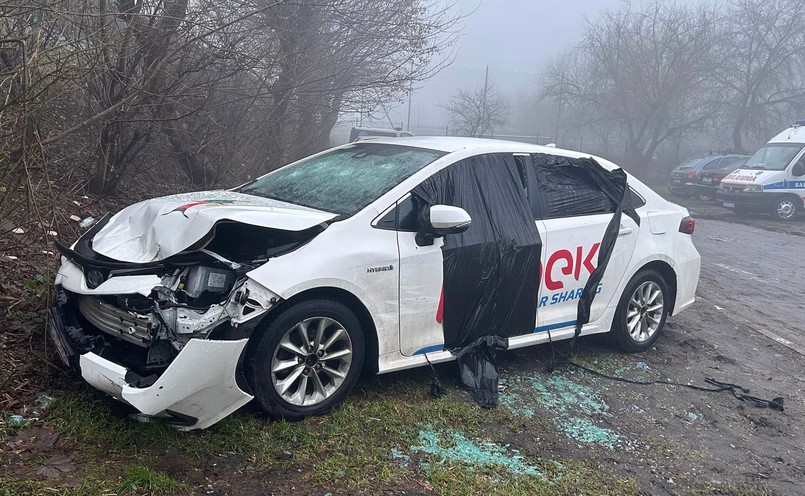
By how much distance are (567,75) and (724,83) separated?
814 centimetres

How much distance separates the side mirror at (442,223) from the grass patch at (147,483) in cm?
201

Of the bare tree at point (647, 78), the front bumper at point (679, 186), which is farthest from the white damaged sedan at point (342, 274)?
the bare tree at point (647, 78)

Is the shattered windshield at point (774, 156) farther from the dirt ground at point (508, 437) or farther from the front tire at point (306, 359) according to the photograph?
the front tire at point (306, 359)

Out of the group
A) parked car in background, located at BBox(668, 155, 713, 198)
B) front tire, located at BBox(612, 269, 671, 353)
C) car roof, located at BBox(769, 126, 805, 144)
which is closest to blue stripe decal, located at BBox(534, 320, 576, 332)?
front tire, located at BBox(612, 269, 671, 353)

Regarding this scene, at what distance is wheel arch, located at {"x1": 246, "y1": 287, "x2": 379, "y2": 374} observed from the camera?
3830 mm

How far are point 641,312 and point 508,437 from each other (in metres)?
2.31

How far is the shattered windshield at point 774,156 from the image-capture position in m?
18.3

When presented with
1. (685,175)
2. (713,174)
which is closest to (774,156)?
(713,174)

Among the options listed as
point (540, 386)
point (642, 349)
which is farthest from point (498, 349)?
point (642, 349)

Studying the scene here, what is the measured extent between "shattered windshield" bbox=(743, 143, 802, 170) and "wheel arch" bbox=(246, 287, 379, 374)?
686 inches

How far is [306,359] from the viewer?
4.00m

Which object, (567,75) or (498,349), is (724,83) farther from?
(498,349)

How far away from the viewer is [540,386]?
499 cm

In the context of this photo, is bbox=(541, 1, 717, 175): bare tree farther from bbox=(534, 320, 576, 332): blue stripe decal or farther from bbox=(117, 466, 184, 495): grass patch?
bbox=(117, 466, 184, 495): grass patch
